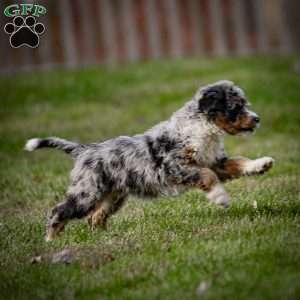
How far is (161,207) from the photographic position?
24.1 feet

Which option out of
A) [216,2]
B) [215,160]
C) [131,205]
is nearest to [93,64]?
[216,2]

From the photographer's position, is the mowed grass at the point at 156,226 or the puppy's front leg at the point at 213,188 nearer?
the mowed grass at the point at 156,226

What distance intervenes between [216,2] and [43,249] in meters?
10.9

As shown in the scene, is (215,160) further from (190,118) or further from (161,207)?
(161,207)

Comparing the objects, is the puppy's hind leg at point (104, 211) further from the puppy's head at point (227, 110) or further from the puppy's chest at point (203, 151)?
the puppy's head at point (227, 110)

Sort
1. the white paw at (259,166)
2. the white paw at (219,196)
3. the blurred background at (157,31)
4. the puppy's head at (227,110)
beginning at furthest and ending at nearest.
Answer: the blurred background at (157,31) < the puppy's head at (227,110) < the white paw at (259,166) < the white paw at (219,196)

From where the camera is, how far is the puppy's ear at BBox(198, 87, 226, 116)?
6562mm

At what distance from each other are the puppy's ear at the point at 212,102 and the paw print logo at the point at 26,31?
256cm

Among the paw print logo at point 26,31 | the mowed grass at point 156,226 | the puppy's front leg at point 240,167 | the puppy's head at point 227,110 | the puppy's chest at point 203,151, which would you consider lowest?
the mowed grass at point 156,226

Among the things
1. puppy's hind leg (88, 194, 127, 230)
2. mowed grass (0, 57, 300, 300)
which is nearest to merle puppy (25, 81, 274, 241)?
puppy's hind leg (88, 194, 127, 230)

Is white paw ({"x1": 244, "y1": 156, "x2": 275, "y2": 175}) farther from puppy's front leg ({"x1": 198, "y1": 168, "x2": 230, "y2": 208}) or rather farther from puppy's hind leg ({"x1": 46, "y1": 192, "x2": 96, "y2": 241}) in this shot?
puppy's hind leg ({"x1": 46, "y1": 192, "x2": 96, "y2": 241})

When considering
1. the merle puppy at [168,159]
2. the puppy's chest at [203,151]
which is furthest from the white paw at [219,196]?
the puppy's chest at [203,151]

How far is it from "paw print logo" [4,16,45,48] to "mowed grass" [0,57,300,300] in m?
1.64

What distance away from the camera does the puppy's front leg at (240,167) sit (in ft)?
21.1
